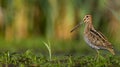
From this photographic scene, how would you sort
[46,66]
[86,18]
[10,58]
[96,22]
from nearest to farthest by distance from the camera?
[46,66]
[10,58]
[86,18]
[96,22]

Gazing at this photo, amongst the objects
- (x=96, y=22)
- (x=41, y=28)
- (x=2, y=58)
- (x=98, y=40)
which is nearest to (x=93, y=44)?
(x=98, y=40)

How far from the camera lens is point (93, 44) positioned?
10.1m

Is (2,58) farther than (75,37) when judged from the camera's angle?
No

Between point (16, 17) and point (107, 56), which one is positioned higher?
point (16, 17)

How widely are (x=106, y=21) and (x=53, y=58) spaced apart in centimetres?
390

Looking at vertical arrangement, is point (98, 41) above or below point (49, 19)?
below

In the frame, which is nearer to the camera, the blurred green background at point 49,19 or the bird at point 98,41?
the bird at point 98,41

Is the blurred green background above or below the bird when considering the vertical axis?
above

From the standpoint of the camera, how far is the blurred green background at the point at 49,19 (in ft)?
43.3

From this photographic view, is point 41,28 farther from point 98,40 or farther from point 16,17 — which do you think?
point 98,40

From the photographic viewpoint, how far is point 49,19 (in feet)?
43.6

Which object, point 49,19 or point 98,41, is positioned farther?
point 49,19

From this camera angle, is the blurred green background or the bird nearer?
the bird

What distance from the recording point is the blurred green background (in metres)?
13.2
